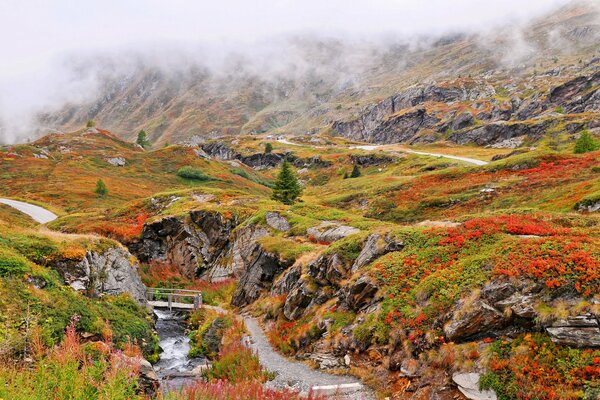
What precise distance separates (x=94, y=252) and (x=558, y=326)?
26.5 metres

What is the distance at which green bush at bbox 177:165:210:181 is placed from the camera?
104875 mm

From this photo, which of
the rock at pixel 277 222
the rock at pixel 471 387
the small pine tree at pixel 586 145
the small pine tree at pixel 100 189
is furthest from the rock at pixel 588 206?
the small pine tree at pixel 100 189

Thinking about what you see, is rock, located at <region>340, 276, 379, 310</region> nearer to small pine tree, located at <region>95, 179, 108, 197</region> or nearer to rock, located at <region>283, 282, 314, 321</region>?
rock, located at <region>283, 282, 314, 321</region>

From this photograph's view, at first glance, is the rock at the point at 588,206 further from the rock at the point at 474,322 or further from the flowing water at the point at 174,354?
the flowing water at the point at 174,354

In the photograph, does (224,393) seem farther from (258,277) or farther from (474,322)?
(258,277)

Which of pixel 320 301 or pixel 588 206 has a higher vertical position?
pixel 588 206

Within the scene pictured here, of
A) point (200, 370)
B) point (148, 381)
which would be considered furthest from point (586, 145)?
point (148, 381)

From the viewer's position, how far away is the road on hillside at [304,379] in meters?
14.4

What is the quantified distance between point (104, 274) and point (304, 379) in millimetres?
16315

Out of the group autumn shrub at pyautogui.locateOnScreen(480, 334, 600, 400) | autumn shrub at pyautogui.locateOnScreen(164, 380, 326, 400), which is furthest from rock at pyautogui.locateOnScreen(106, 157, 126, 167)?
autumn shrub at pyautogui.locateOnScreen(480, 334, 600, 400)

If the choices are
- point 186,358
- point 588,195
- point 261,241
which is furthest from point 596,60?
point 186,358

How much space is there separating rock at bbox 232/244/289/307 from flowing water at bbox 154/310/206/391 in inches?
204

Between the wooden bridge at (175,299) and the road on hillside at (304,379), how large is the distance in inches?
506

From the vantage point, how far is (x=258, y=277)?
1289 inches
